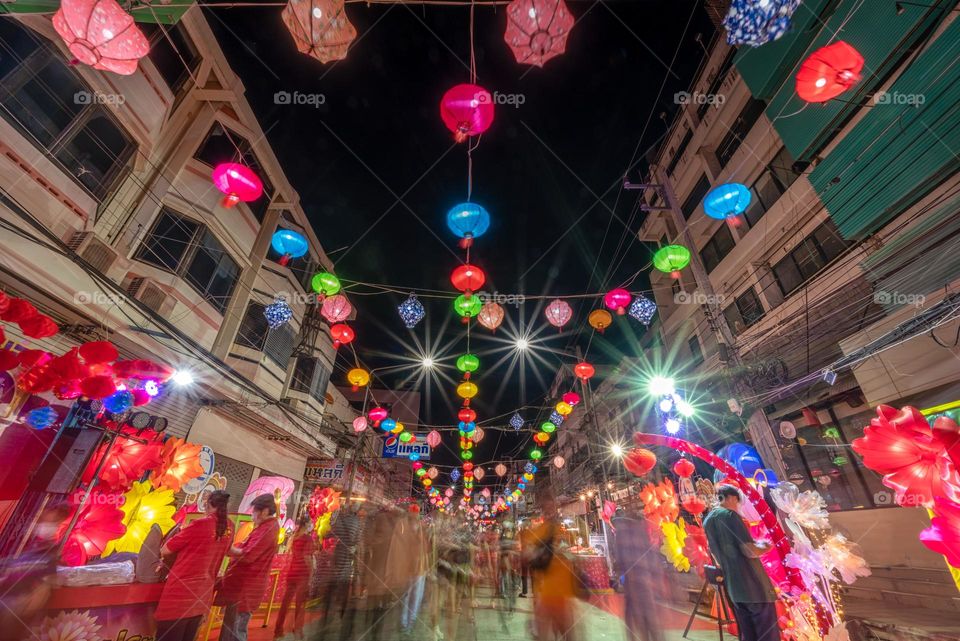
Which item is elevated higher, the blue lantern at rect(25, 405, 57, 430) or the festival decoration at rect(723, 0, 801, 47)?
the festival decoration at rect(723, 0, 801, 47)

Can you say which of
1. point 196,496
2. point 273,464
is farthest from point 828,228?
point 273,464

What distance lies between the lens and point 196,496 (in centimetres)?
952

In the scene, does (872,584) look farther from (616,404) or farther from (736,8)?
(616,404)

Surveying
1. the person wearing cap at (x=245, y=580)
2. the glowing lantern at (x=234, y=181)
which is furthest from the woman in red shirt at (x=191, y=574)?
the glowing lantern at (x=234, y=181)

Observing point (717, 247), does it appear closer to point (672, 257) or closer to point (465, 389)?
point (672, 257)

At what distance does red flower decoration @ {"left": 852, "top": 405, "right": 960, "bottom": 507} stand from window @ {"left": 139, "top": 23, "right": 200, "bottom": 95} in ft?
46.2

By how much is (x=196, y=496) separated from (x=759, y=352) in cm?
1602

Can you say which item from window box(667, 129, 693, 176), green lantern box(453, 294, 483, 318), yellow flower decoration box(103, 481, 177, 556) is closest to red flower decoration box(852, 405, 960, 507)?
green lantern box(453, 294, 483, 318)

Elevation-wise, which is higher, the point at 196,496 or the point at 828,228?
Result: the point at 828,228

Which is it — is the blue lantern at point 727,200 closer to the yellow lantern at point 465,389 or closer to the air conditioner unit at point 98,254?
the yellow lantern at point 465,389

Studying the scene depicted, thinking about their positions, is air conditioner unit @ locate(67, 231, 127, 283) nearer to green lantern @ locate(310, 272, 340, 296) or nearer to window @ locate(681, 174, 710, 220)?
green lantern @ locate(310, 272, 340, 296)

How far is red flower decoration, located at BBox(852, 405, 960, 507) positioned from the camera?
3723mm

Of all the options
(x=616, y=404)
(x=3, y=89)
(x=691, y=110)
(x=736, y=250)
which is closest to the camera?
(x=3, y=89)

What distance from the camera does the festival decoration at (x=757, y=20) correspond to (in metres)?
4.16
